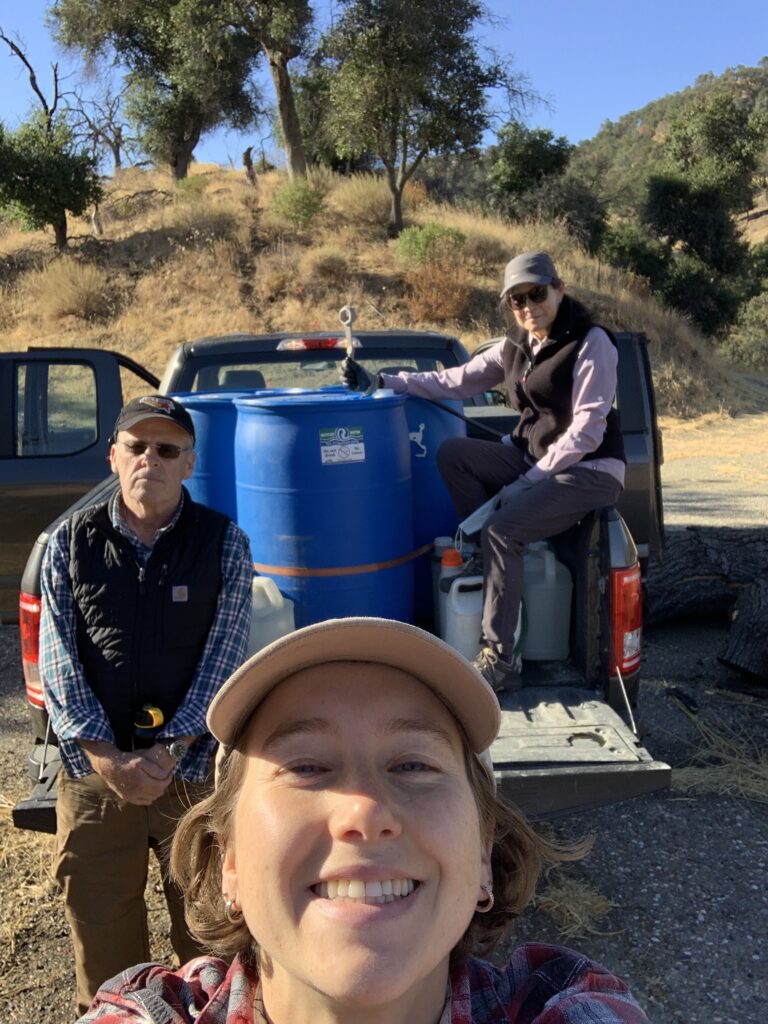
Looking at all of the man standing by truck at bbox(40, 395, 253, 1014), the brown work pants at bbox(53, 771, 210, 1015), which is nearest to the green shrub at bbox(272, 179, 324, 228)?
the man standing by truck at bbox(40, 395, 253, 1014)

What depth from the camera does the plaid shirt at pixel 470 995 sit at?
4.10ft

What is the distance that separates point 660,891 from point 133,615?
7.54ft

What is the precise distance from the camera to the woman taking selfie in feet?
3.58

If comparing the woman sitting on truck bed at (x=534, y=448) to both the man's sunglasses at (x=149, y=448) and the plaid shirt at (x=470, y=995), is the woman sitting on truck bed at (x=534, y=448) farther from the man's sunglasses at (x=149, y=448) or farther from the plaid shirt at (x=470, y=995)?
the plaid shirt at (x=470, y=995)

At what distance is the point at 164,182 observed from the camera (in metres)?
29.4

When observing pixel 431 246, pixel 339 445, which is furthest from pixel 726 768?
pixel 431 246

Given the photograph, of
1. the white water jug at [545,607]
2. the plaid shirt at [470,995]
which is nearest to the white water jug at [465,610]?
the white water jug at [545,607]

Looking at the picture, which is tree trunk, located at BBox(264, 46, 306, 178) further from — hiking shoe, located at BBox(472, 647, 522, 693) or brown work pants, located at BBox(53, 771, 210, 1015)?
brown work pants, located at BBox(53, 771, 210, 1015)

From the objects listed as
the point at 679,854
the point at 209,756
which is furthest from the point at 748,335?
the point at 209,756

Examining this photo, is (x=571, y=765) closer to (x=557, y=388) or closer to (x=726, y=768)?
(x=557, y=388)

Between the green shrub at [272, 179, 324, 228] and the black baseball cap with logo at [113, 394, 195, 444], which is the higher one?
the green shrub at [272, 179, 324, 228]

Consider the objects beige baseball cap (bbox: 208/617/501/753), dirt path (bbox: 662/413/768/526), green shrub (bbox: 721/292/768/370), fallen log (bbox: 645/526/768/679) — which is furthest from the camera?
green shrub (bbox: 721/292/768/370)

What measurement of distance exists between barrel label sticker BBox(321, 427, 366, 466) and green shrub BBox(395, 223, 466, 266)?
1824 centimetres

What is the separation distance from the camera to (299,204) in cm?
2280
